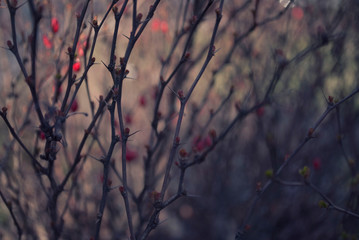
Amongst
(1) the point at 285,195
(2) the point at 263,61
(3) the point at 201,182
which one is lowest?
(1) the point at 285,195

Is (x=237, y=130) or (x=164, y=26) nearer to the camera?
(x=237, y=130)

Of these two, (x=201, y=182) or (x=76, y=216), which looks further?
(x=201, y=182)

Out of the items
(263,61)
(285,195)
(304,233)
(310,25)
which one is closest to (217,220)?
(285,195)

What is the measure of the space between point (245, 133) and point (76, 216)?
85.9 inches

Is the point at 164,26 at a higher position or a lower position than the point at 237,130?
higher

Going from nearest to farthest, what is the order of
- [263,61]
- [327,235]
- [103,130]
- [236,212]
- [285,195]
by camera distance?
[327,235], [285,195], [103,130], [236,212], [263,61]

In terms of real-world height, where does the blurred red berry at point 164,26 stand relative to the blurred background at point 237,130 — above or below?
above

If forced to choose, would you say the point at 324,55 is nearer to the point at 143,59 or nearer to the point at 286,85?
the point at 286,85

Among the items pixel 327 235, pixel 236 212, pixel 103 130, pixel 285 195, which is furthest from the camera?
pixel 236 212

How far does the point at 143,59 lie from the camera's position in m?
3.99

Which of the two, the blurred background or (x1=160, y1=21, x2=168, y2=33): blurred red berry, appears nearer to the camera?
the blurred background

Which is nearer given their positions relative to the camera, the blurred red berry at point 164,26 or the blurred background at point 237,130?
the blurred background at point 237,130

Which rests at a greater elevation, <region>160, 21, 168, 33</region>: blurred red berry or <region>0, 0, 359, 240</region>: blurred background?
<region>160, 21, 168, 33</region>: blurred red berry

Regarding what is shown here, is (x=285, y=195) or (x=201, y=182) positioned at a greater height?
(x=201, y=182)
